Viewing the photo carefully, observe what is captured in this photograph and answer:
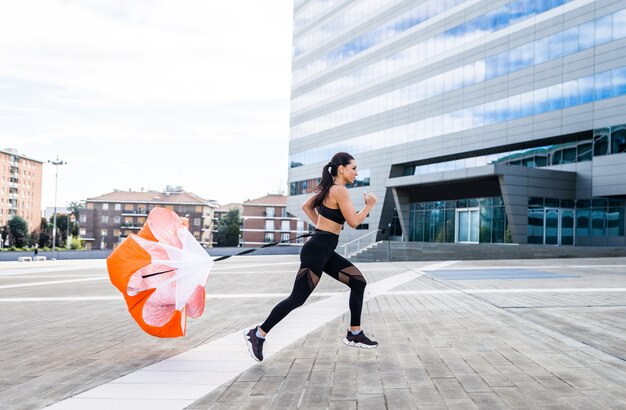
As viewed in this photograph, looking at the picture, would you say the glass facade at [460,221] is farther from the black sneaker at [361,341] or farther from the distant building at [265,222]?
the distant building at [265,222]

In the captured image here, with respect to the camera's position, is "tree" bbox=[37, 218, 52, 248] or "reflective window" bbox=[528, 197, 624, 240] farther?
"tree" bbox=[37, 218, 52, 248]

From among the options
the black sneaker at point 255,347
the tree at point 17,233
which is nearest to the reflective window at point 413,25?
the black sneaker at point 255,347

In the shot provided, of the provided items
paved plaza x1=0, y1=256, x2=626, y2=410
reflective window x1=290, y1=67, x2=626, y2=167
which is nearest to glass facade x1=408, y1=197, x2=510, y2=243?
reflective window x1=290, y1=67, x2=626, y2=167

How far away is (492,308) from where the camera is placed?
8.21 metres

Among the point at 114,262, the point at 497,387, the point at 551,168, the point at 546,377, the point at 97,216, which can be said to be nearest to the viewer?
the point at 497,387

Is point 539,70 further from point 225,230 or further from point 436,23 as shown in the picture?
point 225,230

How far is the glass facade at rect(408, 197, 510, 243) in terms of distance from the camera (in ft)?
116

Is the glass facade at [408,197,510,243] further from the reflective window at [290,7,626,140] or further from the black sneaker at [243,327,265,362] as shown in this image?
the black sneaker at [243,327,265,362]

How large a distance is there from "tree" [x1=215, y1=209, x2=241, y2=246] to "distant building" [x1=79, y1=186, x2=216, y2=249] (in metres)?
11.6

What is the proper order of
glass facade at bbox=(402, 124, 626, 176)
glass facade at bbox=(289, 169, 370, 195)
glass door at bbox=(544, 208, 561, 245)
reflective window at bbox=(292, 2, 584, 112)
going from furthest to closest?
1. glass facade at bbox=(289, 169, 370, 195)
2. reflective window at bbox=(292, 2, 584, 112)
3. glass door at bbox=(544, 208, 561, 245)
4. glass facade at bbox=(402, 124, 626, 176)

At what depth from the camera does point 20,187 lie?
116m

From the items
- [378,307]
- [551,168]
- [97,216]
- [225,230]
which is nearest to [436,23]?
[551,168]

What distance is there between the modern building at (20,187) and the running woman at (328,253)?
11914 centimetres

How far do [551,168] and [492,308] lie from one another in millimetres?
29316
